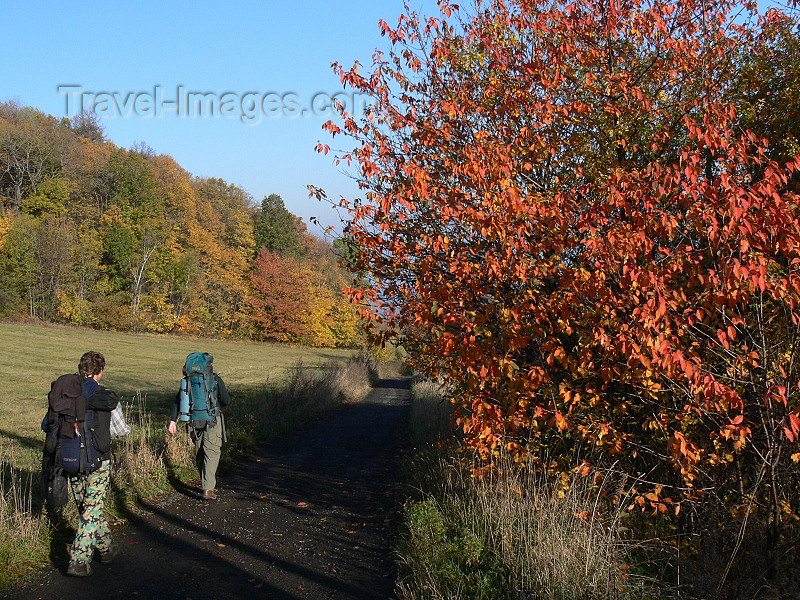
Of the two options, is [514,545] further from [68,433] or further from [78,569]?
[68,433]

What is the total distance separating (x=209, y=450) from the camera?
841cm

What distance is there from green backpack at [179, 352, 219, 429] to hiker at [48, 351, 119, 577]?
2546mm

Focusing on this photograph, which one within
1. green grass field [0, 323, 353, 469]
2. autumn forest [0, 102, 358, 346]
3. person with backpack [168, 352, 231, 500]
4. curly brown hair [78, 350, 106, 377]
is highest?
autumn forest [0, 102, 358, 346]

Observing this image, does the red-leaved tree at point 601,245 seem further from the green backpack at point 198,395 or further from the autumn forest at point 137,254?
the autumn forest at point 137,254

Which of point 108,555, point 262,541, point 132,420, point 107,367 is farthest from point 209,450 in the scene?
point 107,367

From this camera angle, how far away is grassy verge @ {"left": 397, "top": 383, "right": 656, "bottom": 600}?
4430 millimetres

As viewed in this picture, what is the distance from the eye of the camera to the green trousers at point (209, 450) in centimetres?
830

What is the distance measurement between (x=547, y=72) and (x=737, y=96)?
2077 mm

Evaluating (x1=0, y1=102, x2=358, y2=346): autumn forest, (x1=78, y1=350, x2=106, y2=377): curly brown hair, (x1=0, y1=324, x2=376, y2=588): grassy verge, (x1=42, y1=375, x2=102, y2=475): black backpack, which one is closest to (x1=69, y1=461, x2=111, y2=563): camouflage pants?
(x1=42, y1=375, x2=102, y2=475): black backpack

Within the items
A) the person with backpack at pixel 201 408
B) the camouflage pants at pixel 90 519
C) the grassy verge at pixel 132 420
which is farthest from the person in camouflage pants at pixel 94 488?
the person with backpack at pixel 201 408

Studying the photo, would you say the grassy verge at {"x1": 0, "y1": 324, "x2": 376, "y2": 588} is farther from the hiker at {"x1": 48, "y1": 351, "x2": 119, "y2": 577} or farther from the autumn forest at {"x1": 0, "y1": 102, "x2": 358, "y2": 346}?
the autumn forest at {"x1": 0, "y1": 102, "x2": 358, "y2": 346}

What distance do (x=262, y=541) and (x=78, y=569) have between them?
1767mm

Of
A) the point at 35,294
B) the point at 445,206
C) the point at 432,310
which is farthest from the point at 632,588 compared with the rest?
the point at 35,294

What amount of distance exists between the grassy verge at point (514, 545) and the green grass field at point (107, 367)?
17.7ft
